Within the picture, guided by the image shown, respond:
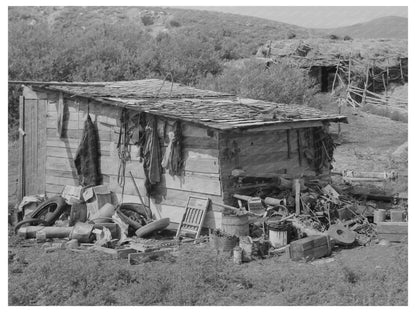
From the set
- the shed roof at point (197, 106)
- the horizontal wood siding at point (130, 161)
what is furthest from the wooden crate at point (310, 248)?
the shed roof at point (197, 106)

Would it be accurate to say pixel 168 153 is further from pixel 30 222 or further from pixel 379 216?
pixel 379 216

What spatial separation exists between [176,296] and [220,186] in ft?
13.2

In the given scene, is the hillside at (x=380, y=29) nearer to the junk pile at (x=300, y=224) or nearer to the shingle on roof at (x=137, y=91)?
the shingle on roof at (x=137, y=91)

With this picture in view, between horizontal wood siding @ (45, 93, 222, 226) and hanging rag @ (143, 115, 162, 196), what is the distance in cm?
13

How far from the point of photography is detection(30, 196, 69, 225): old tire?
45.0ft

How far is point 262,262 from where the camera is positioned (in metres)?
10.6

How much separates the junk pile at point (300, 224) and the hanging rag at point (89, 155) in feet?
12.7

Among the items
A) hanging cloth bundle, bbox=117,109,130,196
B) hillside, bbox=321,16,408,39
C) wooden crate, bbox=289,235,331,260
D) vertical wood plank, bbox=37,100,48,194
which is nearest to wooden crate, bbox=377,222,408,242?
wooden crate, bbox=289,235,331,260

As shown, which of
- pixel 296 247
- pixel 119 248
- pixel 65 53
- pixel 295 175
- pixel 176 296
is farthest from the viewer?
pixel 65 53

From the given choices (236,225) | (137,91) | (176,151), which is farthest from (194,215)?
(137,91)

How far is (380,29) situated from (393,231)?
6189 centimetres

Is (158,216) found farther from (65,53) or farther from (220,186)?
(65,53)

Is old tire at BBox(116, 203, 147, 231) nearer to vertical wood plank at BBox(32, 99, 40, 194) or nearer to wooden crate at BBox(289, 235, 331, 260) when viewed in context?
vertical wood plank at BBox(32, 99, 40, 194)

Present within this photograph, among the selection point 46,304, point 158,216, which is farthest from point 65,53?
point 46,304
